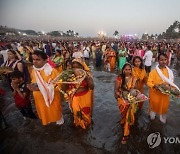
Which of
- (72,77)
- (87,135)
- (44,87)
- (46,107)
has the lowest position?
(87,135)

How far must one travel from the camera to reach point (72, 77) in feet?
16.1

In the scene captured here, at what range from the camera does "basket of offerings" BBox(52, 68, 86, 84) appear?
4.80 metres

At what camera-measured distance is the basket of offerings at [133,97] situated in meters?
4.61

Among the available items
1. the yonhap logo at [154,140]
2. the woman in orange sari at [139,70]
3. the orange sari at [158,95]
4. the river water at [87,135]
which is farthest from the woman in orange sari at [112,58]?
the yonhap logo at [154,140]

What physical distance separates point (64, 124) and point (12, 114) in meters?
1.89

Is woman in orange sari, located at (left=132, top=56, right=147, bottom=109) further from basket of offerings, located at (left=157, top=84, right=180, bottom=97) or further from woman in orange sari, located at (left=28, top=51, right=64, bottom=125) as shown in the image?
woman in orange sari, located at (left=28, top=51, right=64, bottom=125)

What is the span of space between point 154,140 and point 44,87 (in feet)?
9.23

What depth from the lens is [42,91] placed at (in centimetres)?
495

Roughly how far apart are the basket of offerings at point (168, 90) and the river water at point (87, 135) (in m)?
1.08

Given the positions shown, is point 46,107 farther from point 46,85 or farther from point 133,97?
point 133,97

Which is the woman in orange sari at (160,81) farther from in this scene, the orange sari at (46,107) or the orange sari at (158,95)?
the orange sari at (46,107)

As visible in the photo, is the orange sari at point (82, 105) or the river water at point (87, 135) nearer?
the river water at point (87, 135)

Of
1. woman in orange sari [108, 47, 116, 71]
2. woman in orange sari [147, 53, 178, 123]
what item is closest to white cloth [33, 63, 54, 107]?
woman in orange sari [147, 53, 178, 123]

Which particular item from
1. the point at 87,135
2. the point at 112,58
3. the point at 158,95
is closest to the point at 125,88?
the point at 158,95
